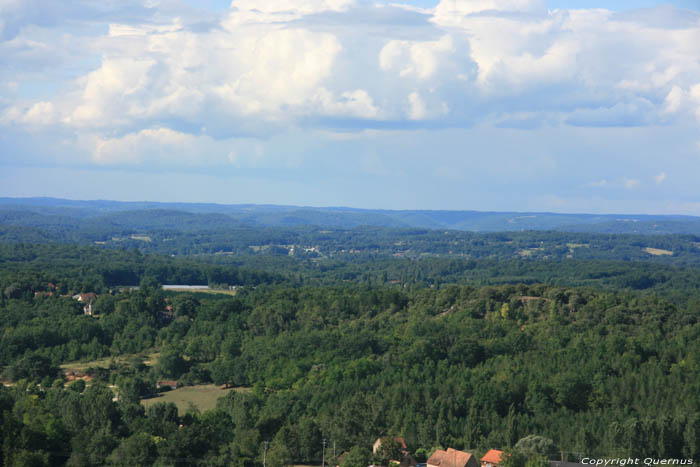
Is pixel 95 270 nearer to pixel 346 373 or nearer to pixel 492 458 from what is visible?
pixel 346 373

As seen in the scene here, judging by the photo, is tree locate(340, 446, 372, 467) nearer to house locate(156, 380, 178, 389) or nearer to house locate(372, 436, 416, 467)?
house locate(372, 436, 416, 467)

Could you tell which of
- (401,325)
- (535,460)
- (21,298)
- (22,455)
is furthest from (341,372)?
(21,298)

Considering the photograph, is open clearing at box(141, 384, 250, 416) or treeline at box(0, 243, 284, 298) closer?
open clearing at box(141, 384, 250, 416)

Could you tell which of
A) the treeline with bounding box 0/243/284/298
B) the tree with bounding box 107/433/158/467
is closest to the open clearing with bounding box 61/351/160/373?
the treeline with bounding box 0/243/284/298

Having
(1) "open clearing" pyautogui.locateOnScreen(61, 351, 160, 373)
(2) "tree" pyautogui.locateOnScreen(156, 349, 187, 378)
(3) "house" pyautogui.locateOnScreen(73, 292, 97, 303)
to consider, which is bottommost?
(1) "open clearing" pyautogui.locateOnScreen(61, 351, 160, 373)

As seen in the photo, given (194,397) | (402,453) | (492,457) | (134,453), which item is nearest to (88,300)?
(194,397)

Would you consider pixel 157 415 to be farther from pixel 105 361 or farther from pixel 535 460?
pixel 105 361

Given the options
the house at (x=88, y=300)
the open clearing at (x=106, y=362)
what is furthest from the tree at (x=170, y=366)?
the house at (x=88, y=300)
